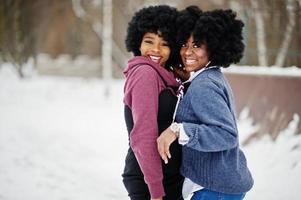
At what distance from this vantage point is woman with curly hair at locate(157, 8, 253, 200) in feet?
6.12

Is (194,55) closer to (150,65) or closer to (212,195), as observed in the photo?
(150,65)

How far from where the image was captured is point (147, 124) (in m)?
1.96

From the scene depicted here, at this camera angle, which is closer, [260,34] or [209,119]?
[209,119]

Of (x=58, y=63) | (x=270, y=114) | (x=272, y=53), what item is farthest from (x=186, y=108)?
(x=58, y=63)

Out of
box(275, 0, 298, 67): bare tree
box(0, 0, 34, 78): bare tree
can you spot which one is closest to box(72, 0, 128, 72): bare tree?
box(0, 0, 34, 78): bare tree

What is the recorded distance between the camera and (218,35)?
1.97 metres

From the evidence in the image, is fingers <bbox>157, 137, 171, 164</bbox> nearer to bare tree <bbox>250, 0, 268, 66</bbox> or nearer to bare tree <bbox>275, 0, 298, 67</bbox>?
bare tree <bbox>275, 0, 298, 67</bbox>

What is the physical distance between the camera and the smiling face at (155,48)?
7.22 feet

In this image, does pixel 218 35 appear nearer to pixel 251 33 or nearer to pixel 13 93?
pixel 251 33

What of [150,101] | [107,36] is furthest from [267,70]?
[107,36]

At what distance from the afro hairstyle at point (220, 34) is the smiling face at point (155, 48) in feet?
0.76

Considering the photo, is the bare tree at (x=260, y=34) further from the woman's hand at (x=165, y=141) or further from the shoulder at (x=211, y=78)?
the woman's hand at (x=165, y=141)

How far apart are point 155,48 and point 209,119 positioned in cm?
54

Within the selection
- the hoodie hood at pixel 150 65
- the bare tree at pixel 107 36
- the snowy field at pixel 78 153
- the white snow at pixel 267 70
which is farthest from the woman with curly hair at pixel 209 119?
the bare tree at pixel 107 36
